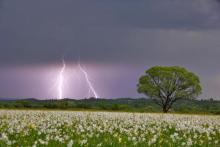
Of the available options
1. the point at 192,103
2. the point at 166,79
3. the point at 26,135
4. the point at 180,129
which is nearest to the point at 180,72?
the point at 166,79

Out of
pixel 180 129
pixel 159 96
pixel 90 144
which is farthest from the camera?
pixel 159 96

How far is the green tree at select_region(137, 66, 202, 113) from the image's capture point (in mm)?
77062

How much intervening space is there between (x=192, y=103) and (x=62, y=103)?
1416 inches

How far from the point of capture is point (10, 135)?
13477mm

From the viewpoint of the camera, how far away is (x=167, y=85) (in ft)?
256

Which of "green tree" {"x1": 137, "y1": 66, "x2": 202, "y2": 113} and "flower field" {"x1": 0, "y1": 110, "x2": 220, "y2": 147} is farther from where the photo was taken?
"green tree" {"x1": 137, "y1": 66, "x2": 202, "y2": 113}

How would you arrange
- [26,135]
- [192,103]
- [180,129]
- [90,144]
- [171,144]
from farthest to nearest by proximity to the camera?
[192,103] < [180,129] < [26,135] < [171,144] < [90,144]

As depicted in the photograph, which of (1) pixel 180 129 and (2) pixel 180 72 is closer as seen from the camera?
(1) pixel 180 129

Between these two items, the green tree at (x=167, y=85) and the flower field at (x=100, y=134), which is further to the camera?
the green tree at (x=167, y=85)

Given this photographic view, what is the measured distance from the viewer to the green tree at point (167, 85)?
7706 centimetres

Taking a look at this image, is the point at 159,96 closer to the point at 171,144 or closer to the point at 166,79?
the point at 166,79

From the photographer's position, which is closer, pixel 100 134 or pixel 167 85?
pixel 100 134

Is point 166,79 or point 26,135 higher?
point 166,79

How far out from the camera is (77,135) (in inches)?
539
